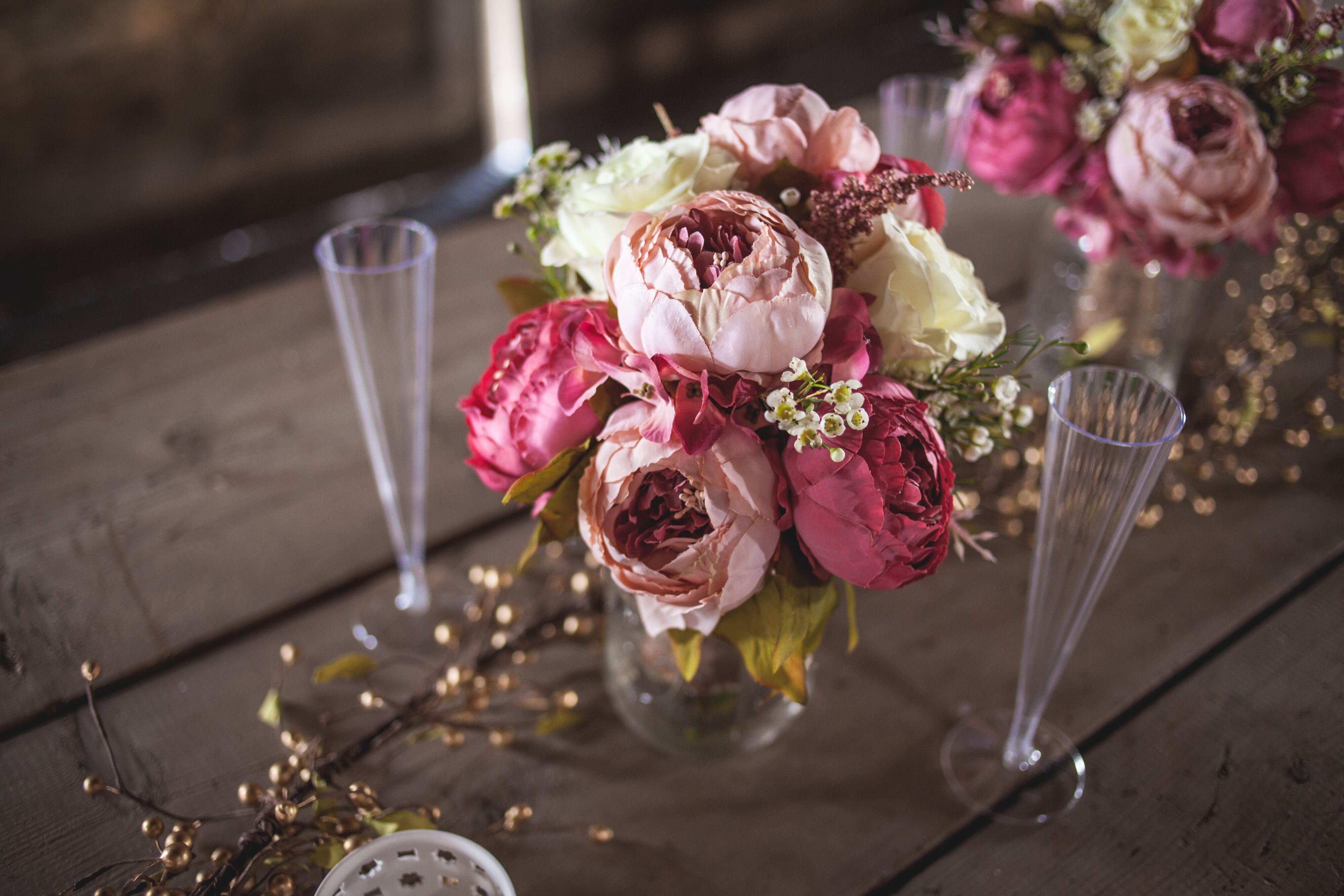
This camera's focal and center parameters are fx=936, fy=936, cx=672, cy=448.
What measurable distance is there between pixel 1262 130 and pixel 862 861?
0.73 metres

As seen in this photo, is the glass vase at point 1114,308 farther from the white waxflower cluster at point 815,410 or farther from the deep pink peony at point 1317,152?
the white waxflower cluster at point 815,410

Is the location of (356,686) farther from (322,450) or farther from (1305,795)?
(1305,795)

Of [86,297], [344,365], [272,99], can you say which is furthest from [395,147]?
[344,365]

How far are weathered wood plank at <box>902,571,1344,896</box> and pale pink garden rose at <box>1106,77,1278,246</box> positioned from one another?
1.24 ft

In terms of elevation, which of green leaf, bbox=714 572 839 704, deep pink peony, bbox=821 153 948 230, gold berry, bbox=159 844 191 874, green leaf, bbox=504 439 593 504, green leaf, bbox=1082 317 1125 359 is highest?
deep pink peony, bbox=821 153 948 230

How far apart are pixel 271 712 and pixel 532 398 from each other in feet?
1.26

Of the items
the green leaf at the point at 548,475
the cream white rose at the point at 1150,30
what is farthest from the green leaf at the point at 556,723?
the cream white rose at the point at 1150,30

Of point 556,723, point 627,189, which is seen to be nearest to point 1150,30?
point 627,189

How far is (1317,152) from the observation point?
2.75 ft

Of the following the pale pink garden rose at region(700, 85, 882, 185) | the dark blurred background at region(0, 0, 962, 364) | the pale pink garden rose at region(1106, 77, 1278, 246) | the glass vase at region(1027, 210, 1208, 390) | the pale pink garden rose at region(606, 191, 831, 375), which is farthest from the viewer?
the dark blurred background at region(0, 0, 962, 364)

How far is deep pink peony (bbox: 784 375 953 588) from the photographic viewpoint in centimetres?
51

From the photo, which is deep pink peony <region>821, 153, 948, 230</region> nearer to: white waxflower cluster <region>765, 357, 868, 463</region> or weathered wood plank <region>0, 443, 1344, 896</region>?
white waxflower cluster <region>765, 357, 868, 463</region>

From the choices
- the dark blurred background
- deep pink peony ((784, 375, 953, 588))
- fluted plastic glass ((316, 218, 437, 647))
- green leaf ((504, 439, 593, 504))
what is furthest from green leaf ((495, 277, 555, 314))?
the dark blurred background

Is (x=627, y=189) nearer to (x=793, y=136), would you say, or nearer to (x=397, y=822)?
(x=793, y=136)
